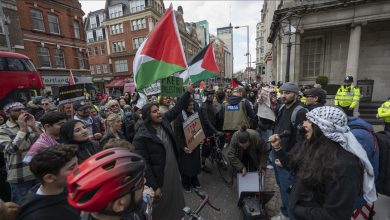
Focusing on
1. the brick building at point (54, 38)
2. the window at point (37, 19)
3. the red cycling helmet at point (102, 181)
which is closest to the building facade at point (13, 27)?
the brick building at point (54, 38)

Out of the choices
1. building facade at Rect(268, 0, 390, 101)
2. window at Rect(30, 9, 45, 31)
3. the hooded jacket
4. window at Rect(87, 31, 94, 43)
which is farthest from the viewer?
window at Rect(87, 31, 94, 43)

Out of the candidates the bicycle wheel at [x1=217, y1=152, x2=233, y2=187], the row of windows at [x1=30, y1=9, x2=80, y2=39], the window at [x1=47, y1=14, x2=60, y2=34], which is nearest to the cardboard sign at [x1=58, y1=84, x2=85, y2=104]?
the bicycle wheel at [x1=217, y1=152, x2=233, y2=187]

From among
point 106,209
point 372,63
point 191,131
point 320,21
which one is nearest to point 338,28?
point 320,21

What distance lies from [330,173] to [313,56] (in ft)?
52.1

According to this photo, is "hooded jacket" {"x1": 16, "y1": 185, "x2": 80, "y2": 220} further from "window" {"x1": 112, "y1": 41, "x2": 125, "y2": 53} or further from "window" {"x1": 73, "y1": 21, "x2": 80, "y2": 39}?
"window" {"x1": 112, "y1": 41, "x2": 125, "y2": 53}

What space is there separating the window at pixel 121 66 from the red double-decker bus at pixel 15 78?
23362 millimetres

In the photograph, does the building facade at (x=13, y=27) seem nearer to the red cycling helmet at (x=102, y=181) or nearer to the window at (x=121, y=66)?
the window at (x=121, y=66)

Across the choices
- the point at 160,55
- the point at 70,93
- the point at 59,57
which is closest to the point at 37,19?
the point at 59,57

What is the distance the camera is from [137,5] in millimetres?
A: 32125

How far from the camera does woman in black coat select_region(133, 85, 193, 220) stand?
104 inches

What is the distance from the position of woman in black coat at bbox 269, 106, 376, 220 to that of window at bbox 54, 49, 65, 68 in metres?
25.5

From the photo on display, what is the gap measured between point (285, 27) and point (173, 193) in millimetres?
13558

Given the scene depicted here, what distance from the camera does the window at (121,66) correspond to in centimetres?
3469

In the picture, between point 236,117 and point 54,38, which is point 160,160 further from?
point 54,38
